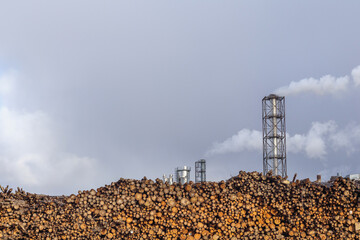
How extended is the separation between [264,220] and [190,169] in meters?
27.8

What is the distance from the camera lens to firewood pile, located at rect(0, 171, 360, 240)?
10680 millimetres

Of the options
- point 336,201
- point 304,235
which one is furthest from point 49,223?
point 336,201

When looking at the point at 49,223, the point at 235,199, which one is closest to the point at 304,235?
the point at 235,199

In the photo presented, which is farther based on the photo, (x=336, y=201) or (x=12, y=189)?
(x=12, y=189)

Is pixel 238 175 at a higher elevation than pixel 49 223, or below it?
higher

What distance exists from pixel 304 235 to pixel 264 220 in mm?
1026

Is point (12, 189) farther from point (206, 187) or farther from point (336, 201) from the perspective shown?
point (336, 201)

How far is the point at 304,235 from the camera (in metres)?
10.8

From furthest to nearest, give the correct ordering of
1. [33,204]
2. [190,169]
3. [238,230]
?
[190,169], [33,204], [238,230]

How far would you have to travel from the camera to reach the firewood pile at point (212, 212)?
10.7 metres

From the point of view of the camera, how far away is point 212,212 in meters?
10.7

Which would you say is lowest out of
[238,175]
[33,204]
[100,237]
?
[100,237]

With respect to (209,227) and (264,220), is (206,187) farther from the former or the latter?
(264,220)

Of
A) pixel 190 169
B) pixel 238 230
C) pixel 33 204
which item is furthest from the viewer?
pixel 190 169
